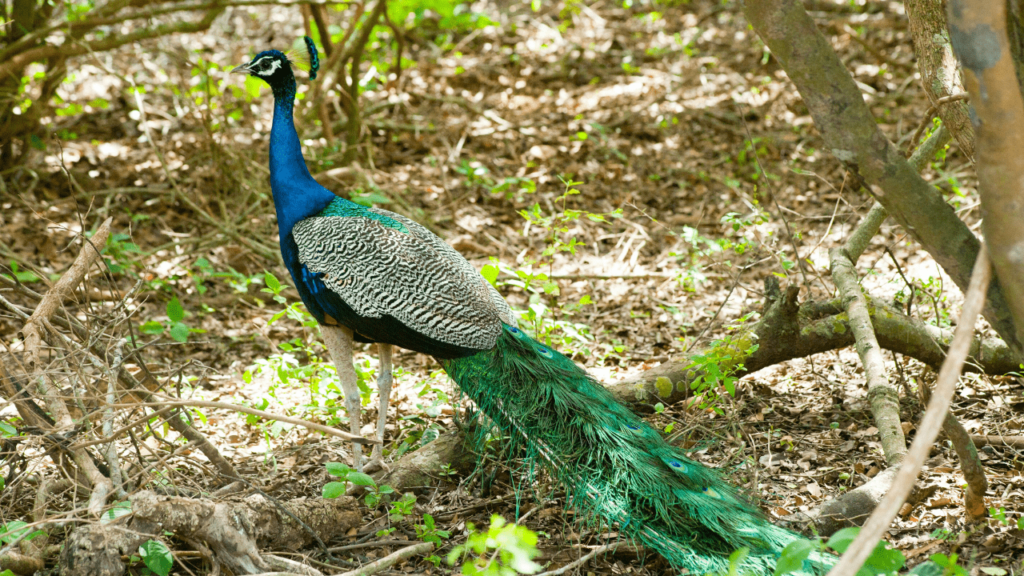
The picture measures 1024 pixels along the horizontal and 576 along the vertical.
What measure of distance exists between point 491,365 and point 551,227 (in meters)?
1.48

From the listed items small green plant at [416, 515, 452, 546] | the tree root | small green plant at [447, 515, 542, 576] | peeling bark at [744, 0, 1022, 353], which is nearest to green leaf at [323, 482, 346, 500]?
the tree root

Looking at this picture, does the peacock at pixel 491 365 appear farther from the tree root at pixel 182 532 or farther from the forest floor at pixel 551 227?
the tree root at pixel 182 532

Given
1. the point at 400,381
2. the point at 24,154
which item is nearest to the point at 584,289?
the point at 400,381

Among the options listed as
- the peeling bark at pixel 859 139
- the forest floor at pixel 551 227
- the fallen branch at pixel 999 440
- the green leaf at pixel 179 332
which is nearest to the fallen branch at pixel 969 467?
the forest floor at pixel 551 227

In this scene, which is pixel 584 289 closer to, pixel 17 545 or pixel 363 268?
pixel 363 268

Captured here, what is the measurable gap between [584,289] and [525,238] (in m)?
1.14

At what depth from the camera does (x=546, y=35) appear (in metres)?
11.9

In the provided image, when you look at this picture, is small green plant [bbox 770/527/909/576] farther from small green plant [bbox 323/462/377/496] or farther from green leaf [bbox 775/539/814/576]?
small green plant [bbox 323/462/377/496]

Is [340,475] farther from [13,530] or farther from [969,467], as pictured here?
[969,467]

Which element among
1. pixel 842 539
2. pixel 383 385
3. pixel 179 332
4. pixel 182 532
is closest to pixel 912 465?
pixel 842 539

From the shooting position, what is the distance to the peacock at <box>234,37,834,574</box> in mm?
3221

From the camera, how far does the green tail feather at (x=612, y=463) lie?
3.10 metres

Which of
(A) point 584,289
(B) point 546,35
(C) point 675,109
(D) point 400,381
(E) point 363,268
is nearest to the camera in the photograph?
(E) point 363,268

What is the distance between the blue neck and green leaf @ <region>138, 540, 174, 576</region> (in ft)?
7.24
